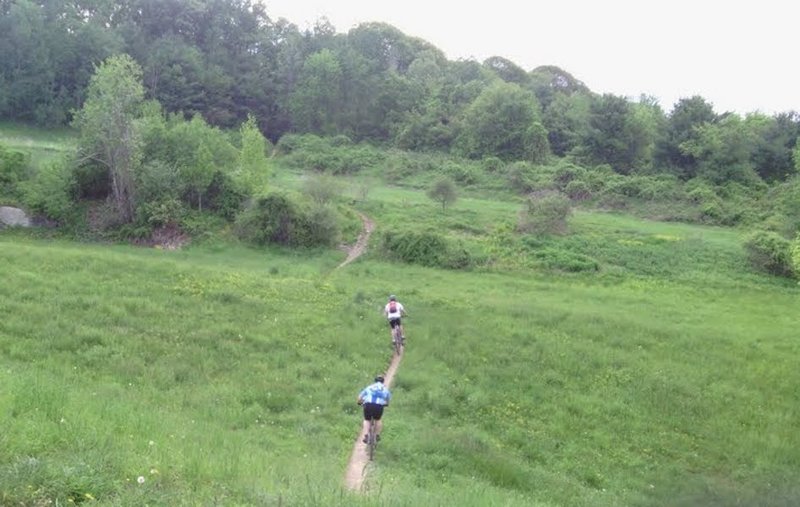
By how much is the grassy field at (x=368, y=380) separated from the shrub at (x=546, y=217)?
1143cm

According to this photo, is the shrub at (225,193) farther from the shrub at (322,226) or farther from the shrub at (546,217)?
the shrub at (546,217)

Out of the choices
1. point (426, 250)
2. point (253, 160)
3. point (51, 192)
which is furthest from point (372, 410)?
point (253, 160)

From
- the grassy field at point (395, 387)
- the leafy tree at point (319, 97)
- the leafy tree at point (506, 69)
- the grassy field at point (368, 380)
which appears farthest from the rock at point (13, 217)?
the leafy tree at point (506, 69)

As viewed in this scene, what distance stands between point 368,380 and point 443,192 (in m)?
34.9

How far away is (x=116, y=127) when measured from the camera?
4212cm

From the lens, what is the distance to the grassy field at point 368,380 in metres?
10.8

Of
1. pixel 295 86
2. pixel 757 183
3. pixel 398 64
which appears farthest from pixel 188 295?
pixel 398 64

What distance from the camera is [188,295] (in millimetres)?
27219

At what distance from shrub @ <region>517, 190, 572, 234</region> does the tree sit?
2687 centimetres

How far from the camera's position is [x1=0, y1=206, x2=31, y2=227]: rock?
41.6 metres

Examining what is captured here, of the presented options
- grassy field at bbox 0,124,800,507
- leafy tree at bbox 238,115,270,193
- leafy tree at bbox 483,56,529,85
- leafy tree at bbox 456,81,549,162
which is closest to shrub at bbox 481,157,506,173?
leafy tree at bbox 456,81,549,162

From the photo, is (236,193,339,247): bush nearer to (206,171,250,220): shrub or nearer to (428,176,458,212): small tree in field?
(206,171,250,220): shrub

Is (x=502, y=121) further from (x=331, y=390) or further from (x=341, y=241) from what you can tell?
(x=331, y=390)

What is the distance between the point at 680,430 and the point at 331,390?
10.7 metres
